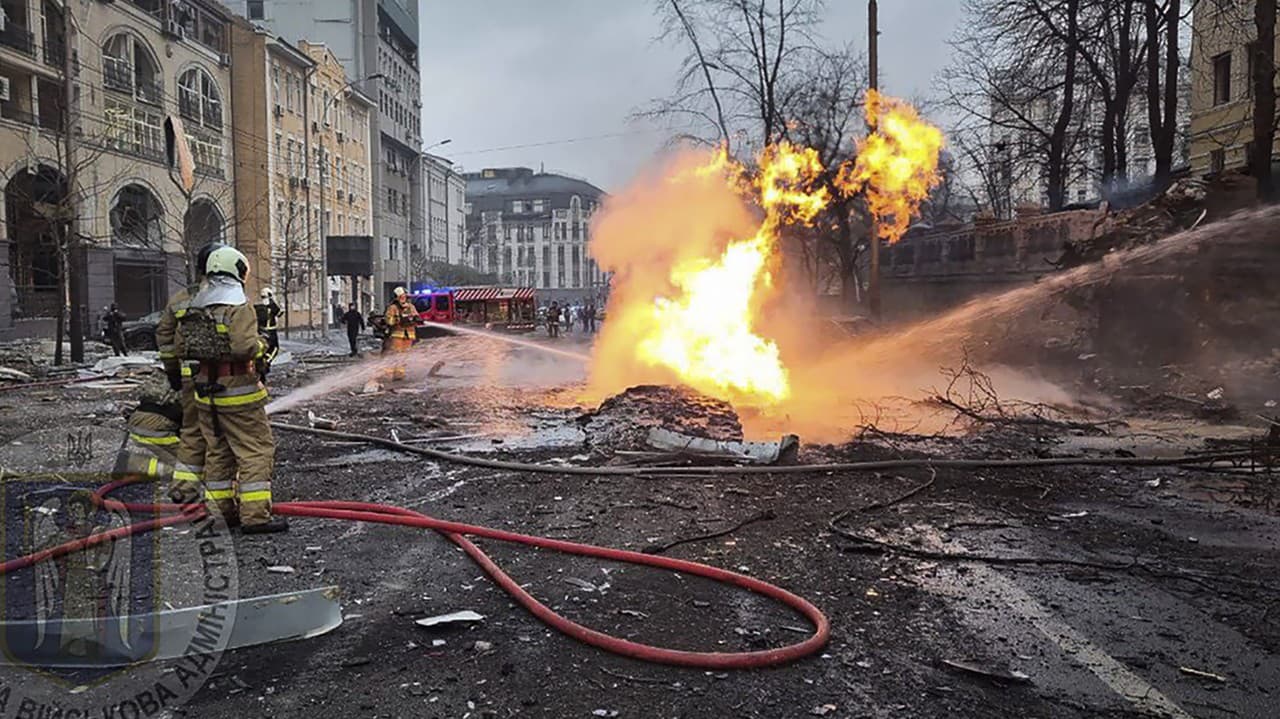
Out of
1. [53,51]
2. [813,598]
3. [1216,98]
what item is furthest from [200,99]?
[1216,98]

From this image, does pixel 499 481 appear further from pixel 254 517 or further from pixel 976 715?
pixel 976 715

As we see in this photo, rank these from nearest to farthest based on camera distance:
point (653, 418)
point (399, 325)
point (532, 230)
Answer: point (653, 418), point (399, 325), point (532, 230)

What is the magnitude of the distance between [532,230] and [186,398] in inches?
3502

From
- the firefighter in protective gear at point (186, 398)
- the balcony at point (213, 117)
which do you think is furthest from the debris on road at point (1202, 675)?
the balcony at point (213, 117)

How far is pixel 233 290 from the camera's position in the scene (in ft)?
18.3

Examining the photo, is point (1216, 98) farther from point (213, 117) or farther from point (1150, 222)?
point (213, 117)

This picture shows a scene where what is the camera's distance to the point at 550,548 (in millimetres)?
5141

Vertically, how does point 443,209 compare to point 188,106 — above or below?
above

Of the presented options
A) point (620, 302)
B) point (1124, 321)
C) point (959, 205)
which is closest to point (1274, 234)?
point (1124, 321)

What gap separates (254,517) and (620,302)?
33.9 ft

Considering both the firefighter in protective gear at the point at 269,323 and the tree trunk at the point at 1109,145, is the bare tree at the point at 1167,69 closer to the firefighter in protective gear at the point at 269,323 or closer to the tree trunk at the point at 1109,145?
the tree trunk at the point at 1109,145

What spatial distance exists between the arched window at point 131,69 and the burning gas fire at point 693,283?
91.4 ft

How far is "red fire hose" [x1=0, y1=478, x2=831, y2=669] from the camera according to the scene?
11.5 ft

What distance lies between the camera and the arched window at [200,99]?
37375mm
